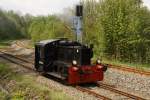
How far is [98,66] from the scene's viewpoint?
60.8ft

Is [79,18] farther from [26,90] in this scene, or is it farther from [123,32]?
[26,90]

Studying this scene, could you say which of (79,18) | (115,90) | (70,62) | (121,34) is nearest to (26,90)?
(70,62)

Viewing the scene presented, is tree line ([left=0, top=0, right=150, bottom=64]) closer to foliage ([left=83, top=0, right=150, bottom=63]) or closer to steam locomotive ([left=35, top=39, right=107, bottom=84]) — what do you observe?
foliage ([left=83, top=0, right=150, bottom=63])

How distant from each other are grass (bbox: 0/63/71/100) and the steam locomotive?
1.32 metres

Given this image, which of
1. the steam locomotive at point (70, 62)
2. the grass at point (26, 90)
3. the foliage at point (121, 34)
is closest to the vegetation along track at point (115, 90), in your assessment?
the steam locomotive at point (70, 62)

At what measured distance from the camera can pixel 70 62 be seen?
61.9 ft

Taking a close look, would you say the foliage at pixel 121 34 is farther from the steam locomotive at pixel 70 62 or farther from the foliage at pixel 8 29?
the foliage at pixel 8 29

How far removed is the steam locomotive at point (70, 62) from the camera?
17969 millimetres

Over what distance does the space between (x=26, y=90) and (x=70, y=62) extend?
325cm

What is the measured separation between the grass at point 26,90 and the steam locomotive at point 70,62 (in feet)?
4.33

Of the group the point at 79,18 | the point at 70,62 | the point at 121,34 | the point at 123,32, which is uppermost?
the point at 79,18

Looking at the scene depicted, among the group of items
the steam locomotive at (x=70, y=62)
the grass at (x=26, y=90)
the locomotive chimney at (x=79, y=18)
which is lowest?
the grass at (x=26, y=90)

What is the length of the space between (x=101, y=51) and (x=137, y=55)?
4.06m

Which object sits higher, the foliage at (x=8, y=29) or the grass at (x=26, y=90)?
the foliage at (x=8, y=29)
